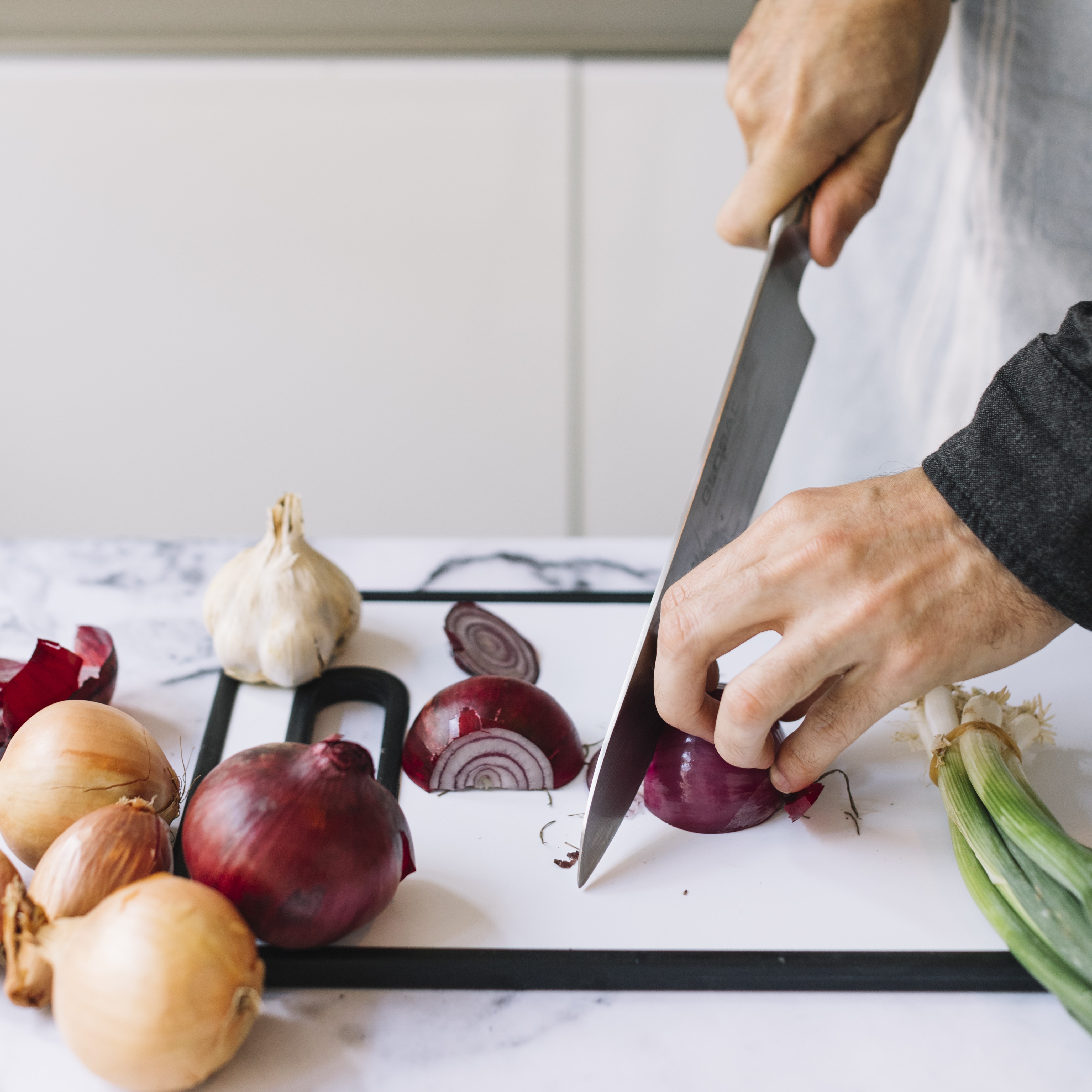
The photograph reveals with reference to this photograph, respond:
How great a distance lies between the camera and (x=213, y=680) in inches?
35.3

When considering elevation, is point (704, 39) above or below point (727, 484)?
above

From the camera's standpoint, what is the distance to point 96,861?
0.57 meters

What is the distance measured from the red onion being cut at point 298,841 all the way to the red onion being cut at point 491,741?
132 millimetres

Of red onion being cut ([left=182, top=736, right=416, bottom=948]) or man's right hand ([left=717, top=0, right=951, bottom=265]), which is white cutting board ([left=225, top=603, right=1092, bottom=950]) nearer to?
red onion being cut ([left=182, top=736, right=416, bottom=948])

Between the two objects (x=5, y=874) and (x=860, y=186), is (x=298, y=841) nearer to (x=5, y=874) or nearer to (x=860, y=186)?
(x=5, y=874)

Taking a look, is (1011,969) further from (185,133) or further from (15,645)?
(185,133)

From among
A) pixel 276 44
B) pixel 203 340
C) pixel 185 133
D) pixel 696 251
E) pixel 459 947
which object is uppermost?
pixel 276 44

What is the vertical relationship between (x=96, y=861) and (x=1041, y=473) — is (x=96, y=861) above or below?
below

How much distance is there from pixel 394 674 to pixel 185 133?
1.29 metres

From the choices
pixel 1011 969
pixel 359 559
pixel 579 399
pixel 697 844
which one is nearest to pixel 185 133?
pixel 579 399

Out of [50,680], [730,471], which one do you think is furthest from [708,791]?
[50,680]

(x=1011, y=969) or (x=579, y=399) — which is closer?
(x=1011, y=969)

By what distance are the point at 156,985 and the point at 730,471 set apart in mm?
536

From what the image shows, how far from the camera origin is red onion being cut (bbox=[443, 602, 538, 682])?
2.94ft
